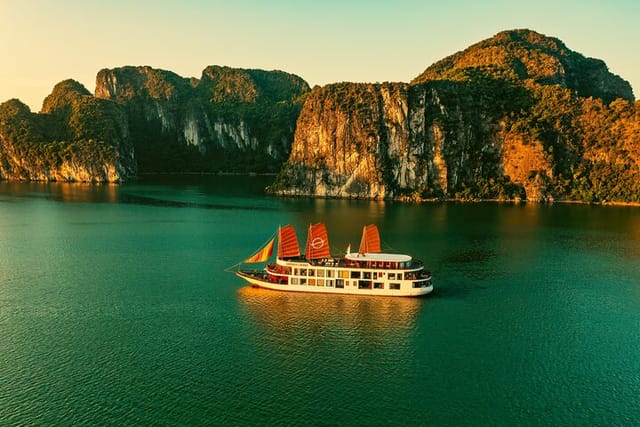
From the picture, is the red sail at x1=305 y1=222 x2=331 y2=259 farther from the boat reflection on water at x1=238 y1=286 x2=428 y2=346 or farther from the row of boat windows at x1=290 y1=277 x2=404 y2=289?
the boat reflection on water at x1=238 y1=286 x2=428 y2=346

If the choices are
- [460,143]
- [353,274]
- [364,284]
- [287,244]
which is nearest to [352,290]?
[364,284]

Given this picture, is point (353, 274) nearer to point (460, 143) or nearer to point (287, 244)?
point (287, 244)

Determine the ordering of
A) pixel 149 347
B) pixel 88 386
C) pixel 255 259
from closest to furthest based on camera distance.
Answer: pixel 88 386
pixel 149 347
pixel 255 259

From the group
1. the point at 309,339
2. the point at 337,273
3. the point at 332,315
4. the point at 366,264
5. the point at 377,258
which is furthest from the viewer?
the point at 377,258

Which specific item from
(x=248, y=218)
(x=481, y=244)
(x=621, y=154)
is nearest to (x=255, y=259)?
(x=481, y=244)

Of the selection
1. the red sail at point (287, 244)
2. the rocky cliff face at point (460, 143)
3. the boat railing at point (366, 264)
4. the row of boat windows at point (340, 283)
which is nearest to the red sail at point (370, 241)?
the boat railing at point (366, 264)

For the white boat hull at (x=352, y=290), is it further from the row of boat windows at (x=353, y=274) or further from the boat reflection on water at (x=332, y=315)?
the row of boat windows at (x=353, y=274)

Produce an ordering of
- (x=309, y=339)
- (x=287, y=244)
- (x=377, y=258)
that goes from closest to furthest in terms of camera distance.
→ 1. (x=309, y=339)
2. (x=377, y=258)
3. (x=287, y=244)

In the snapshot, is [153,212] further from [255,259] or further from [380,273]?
[380,273]
